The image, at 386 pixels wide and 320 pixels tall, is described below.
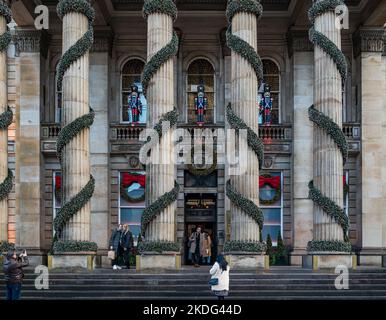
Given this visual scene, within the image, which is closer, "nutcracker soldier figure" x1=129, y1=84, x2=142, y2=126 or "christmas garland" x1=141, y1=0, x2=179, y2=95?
"christmas garland" x1=141, y1=0, x2=179, y2=95

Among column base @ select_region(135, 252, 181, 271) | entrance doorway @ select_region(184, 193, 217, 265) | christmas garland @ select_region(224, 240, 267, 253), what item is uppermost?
entrance doorway @ select_region(184, 193, 217, 265)

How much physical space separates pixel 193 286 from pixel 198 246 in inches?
311

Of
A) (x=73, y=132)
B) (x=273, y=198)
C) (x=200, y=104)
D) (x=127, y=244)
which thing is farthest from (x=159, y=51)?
(x=273, y=198)

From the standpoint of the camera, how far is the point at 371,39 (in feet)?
121

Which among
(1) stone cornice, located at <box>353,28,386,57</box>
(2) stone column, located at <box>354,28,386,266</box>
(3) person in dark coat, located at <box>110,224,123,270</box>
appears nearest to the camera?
(3) person in dark coat, located at <box>110,224,123,270</box>

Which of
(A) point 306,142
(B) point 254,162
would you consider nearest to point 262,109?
(A) point 306,142

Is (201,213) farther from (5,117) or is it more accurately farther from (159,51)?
(5,117)

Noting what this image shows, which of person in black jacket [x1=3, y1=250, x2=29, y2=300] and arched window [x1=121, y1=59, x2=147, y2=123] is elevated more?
arched window [x1=121, y1=59, x2=147, y2=123]

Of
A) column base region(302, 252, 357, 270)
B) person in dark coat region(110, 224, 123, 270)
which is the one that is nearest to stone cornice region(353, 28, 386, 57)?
column base region(302, 252, 357, 270)

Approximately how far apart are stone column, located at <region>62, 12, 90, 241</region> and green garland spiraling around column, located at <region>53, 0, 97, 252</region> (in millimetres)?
148

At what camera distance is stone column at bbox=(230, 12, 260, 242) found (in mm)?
29156

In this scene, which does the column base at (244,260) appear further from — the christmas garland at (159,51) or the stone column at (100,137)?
the stone column at (100,137)

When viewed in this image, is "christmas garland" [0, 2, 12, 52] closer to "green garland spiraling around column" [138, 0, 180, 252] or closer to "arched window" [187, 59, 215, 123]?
"green garland spiraling around column" [138, 0, 180, 252]

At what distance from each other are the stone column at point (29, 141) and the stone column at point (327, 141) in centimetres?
1327
